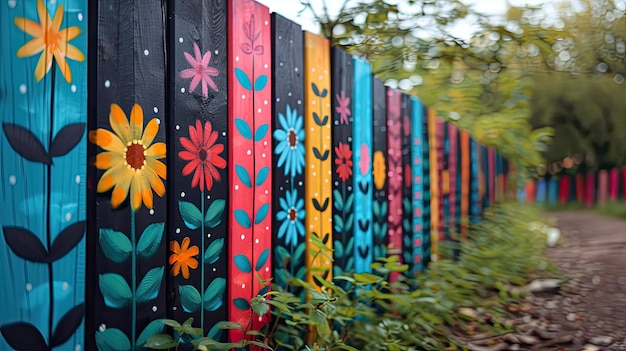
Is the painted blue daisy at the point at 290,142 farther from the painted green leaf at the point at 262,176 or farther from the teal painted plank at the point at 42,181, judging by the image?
the teal painted plank at the point at 42,181

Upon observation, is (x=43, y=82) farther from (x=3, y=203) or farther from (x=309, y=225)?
(x=309, y=225)

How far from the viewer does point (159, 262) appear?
5.75ft

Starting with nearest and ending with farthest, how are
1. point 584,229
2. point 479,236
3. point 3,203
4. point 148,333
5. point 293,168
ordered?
point 3,203 < point 148,333 < point 293,168 < point 479,236 < point 584,229

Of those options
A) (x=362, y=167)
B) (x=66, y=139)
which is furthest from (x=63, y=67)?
(x=362, y=167)

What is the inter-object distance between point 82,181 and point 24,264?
9.7 inches

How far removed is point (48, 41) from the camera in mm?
1430

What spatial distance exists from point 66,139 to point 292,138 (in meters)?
1.16

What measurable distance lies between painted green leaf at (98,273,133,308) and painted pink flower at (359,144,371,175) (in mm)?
1822

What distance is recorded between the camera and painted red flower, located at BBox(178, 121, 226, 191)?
1.86 m

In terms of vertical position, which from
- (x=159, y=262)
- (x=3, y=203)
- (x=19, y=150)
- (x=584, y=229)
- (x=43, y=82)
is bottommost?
(x=584, y=229)

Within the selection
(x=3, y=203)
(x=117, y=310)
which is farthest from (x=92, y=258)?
(x=3, y=203)

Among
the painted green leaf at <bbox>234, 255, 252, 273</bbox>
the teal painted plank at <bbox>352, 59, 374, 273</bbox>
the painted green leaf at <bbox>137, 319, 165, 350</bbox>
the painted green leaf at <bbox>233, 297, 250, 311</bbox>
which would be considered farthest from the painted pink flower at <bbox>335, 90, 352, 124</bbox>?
the painted green leaf at <bbox>137, 319, 165, 350</bbox>

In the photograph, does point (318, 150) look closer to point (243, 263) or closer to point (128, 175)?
point (243, 263)

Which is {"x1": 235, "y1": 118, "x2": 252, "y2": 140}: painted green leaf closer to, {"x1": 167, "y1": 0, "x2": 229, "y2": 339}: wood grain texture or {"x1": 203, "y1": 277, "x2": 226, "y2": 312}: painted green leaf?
{"x1": 167, "y1": 0, "x2": 229, "y2": 339}: wood grain texture
